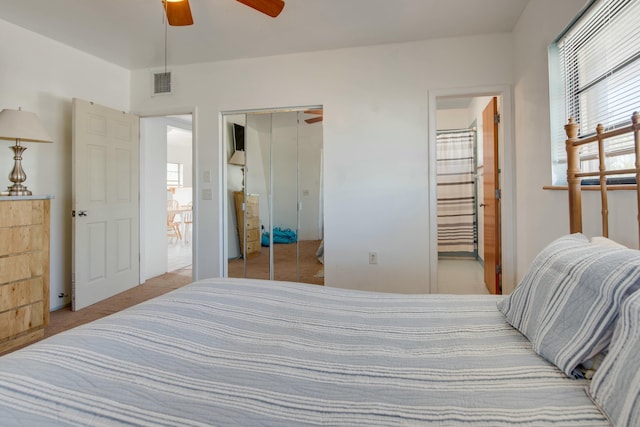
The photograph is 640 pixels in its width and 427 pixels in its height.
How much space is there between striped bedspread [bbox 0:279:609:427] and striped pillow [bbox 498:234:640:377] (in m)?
0.05

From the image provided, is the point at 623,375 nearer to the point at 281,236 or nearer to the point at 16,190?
the point at 281,236

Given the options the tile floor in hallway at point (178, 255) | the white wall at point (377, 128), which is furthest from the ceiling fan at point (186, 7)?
the tile floor in hallway at point (178, 255)

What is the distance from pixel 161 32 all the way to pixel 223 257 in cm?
217

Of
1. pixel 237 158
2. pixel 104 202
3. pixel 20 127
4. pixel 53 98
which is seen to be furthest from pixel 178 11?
pixel 104 202

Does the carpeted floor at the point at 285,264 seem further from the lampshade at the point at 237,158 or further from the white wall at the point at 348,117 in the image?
the lampshade at the point at 237,158

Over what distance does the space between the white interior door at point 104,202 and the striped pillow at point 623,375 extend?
12.2 feet

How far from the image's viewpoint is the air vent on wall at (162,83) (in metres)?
3.60

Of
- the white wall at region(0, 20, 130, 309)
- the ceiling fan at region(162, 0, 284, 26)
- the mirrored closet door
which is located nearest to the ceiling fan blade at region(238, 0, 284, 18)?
the ceiling fan at region(162, 0, 284, 26)

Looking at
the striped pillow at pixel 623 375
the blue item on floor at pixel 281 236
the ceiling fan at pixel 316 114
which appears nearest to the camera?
the striped pillow at pixel 623 375

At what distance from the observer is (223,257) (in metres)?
3.52

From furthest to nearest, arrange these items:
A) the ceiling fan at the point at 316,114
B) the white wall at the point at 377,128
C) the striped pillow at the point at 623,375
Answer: the ceiling fan at the point at 316,114 → the white wall at the point at 377,128 → the striped pillow at the point at 623,375

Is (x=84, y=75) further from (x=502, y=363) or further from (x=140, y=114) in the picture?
(x=502, y=363)

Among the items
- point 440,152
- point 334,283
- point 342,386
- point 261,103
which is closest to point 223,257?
point 334,283

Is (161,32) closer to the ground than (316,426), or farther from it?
farther from it
